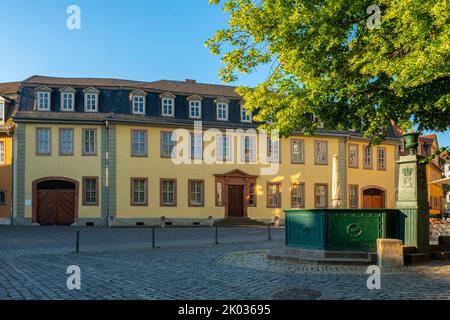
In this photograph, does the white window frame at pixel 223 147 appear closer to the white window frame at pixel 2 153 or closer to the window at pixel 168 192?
the window at pixel 168 192

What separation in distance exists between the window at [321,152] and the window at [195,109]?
354 inches

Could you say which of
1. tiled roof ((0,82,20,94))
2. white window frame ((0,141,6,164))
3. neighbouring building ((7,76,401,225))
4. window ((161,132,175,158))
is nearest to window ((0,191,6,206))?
neighbouring building ((7,76,401,225))

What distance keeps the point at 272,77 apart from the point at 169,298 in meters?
8.48

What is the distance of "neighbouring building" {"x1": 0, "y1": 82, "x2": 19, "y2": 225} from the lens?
1205 inches

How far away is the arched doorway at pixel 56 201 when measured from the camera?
99.5 ft

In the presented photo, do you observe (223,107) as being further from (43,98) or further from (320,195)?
(43,98)

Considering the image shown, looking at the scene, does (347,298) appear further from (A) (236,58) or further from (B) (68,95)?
(B) (68,95)

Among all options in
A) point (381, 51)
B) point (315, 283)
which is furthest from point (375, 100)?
point (315, 283)

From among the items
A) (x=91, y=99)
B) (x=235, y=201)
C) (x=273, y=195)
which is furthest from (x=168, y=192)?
(x=91, y=99)

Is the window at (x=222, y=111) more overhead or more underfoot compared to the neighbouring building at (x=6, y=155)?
more overhead

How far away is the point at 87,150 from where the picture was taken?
3075 centimetres

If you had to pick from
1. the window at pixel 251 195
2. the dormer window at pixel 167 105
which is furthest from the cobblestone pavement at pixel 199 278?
the window at pixel 251 195

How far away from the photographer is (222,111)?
34062mm

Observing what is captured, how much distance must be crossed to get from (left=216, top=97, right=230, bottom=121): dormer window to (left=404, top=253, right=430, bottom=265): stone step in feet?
77.7
